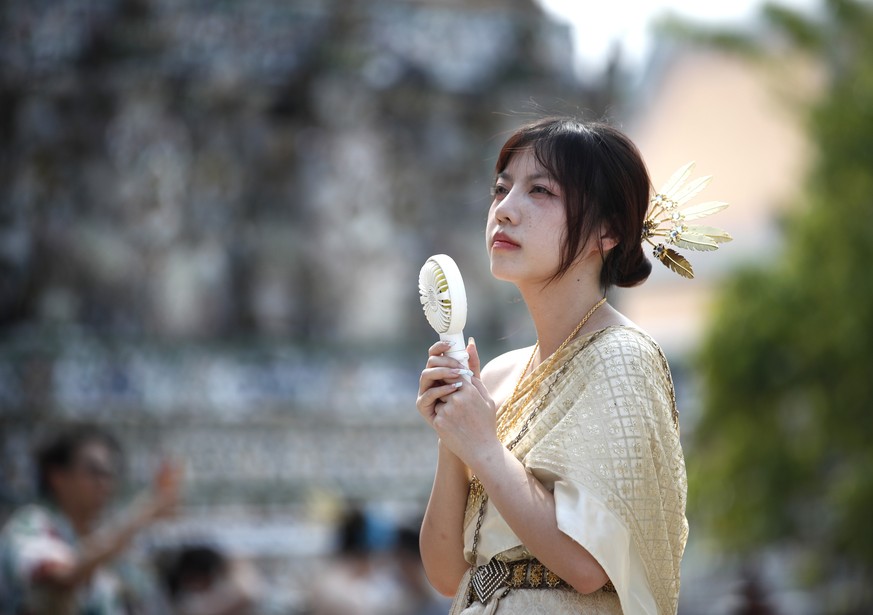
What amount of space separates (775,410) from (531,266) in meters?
10.5

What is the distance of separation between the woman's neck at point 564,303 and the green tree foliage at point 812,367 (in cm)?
946

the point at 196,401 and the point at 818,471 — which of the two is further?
the point at 818,471

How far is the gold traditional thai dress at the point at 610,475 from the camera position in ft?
6.88

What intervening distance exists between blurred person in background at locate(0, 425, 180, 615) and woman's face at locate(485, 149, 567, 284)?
249 centimetres

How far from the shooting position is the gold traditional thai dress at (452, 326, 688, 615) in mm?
2098

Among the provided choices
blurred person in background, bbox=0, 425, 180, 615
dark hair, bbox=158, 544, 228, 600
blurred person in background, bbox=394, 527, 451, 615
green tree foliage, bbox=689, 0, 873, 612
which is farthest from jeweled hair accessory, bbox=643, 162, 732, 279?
green tree foliage, bbox=689, 0, 873, 612

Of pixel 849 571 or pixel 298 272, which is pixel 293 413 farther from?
pixel 849 571

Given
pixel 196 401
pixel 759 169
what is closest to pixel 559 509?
pixel 196 401

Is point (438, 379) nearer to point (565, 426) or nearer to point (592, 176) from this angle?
point (565, 426)

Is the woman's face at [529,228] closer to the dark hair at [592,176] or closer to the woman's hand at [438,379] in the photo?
the dark hair at [592,176]

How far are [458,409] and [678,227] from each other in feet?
1.94

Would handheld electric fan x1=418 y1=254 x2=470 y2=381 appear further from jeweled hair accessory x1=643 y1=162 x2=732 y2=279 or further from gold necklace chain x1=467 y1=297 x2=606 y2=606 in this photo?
jeweled hair accessory x1=643 y1=162 x2=732 y2=279

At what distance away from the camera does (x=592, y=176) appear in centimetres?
225

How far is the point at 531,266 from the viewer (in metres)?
2.26
